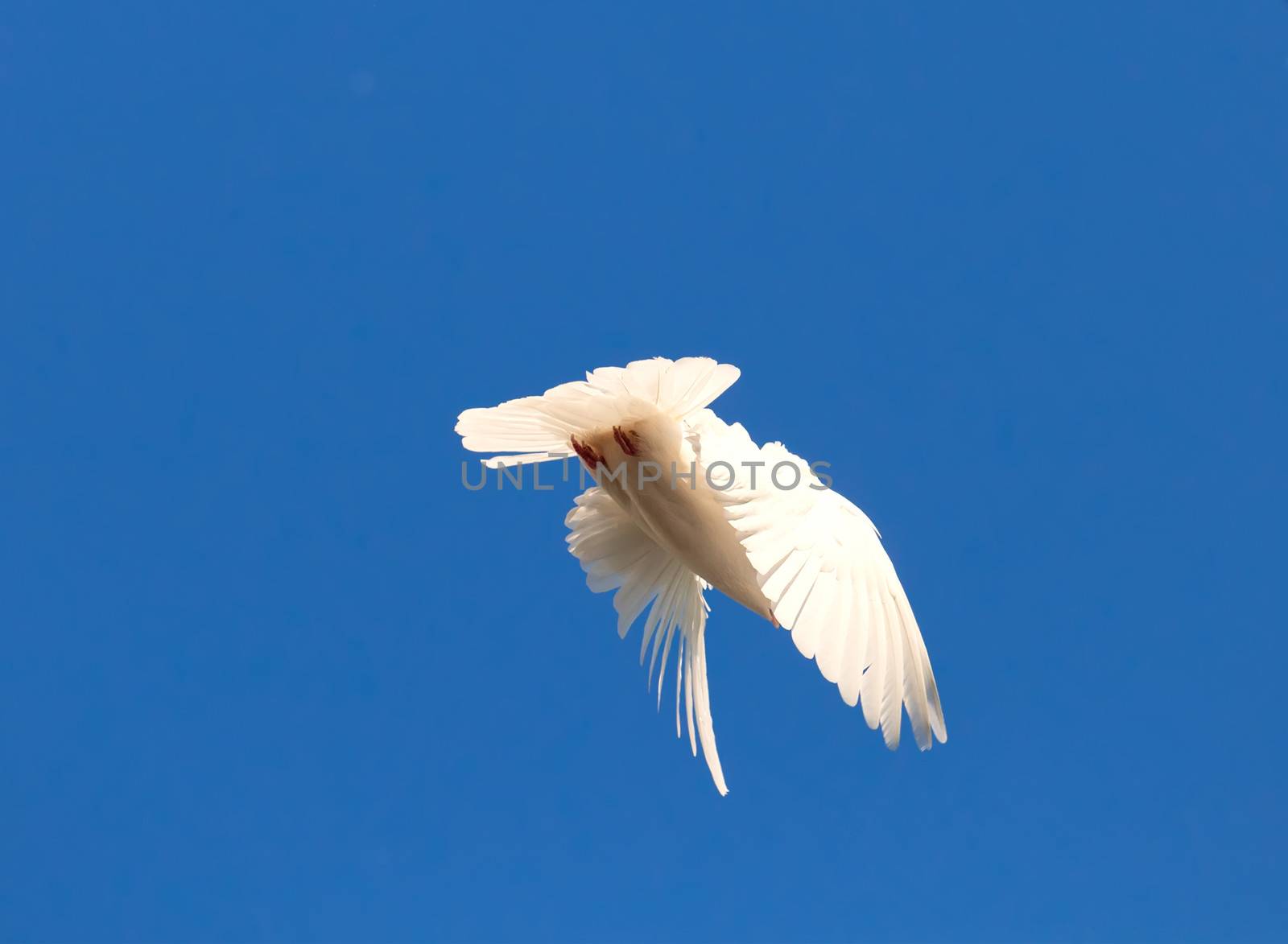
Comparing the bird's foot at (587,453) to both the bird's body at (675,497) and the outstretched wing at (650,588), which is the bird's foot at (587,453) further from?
the outstretched wing at (650,588)

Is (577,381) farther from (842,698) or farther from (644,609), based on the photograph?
(644,609)

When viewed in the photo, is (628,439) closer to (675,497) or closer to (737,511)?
(675,497)

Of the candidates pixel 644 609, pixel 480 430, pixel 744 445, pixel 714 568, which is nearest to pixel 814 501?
pixel 744 445

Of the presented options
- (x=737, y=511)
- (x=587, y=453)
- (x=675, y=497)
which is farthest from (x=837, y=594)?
(x=587, y=453)

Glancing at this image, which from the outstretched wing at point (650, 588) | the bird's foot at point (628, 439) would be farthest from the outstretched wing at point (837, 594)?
the outstretched wing at point (650, 588)

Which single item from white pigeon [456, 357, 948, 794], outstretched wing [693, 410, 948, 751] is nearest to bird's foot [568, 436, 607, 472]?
white pigeon [456, 357, 948, 794]
